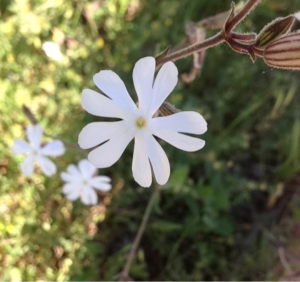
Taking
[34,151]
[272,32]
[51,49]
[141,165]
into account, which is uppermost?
[51,49]

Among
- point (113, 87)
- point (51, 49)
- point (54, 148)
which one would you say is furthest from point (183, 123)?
point (51, 49)

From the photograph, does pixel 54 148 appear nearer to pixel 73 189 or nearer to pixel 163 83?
pixel 73 189

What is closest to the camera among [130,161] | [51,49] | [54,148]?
[54,148]

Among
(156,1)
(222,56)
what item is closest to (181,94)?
(222,56)

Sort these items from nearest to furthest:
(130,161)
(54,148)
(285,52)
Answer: (285,52)
(54,148)
(130,161)

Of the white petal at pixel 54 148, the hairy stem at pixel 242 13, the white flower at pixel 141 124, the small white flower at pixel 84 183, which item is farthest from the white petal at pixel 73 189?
the hairy stem at pixel 242 13

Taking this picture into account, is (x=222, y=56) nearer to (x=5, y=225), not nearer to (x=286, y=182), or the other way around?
(x=286, y=182)

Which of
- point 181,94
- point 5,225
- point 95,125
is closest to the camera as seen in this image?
point 95,125
